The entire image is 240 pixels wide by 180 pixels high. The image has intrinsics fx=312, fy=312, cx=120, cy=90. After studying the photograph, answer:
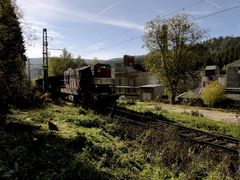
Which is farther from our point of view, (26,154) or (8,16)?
(8,16)

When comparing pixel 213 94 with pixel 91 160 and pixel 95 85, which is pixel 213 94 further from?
pixel 91 160

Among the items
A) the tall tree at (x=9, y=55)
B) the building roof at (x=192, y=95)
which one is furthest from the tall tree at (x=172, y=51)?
the tall tree at (x=9, y=55)

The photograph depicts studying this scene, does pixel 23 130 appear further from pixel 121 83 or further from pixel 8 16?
pixel 121 83

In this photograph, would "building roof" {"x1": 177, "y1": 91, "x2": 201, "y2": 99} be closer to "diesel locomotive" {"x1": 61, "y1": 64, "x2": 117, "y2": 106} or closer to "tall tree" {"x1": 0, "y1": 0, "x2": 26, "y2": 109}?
"diesel locomotive" {"x1": 61, "y1": 64, "x2": 117, "y2": 106}

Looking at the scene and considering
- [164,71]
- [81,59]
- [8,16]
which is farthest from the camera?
[81,59]

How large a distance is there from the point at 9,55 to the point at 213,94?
72.4 ft

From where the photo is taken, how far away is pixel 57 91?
38031mm

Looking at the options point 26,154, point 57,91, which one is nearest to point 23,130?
point 26,154

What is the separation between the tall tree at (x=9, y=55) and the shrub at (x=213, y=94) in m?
20.5

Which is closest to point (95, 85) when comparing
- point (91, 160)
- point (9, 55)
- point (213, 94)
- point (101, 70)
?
point (101, 70)

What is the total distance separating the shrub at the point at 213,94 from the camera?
33.8 meters

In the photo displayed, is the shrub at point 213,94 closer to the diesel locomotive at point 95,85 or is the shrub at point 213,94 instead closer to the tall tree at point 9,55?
the diesel locomotive at point 95,85

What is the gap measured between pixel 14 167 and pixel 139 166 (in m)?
3.55

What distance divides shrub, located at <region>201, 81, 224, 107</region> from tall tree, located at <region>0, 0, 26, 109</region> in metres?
20.5
